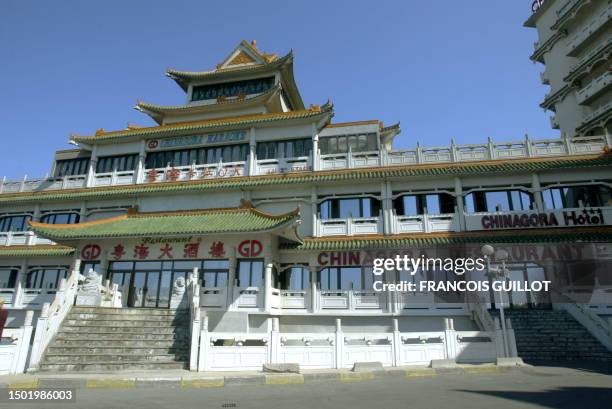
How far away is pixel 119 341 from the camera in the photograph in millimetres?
14164

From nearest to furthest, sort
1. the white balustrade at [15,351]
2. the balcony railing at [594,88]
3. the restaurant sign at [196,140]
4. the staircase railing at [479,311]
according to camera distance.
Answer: the white balustrade at [15,351] → the staircase railing at [479,311] → the restaurant sign at [196,140] → the balcony railing at [594,88]

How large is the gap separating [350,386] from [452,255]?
36.4ft

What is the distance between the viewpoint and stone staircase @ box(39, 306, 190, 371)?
13031 mm

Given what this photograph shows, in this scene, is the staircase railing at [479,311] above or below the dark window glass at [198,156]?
below

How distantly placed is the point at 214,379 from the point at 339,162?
14.5m

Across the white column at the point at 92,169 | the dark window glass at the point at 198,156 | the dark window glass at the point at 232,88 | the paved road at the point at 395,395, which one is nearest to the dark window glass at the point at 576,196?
the paved road at the point at 395,395

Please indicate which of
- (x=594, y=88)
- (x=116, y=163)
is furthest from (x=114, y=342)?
(x=594, y=88)

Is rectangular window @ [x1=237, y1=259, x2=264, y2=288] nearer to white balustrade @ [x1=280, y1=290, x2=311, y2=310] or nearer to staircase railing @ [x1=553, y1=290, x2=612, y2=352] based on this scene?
white balustrade @ [x1=280, y1=290, x2=311, y2=310]

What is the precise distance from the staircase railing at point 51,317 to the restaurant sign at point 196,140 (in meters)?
10.9

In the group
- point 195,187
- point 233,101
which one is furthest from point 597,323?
point 233,101

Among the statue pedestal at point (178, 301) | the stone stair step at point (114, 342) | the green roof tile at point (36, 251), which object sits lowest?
the stone stair step at point (114, 342)

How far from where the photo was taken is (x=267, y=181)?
22.2 m

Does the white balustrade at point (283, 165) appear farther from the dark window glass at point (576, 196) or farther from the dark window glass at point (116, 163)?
the dark window glass at point (576, 196)

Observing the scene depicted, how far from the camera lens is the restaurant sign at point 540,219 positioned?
18.6 meters
